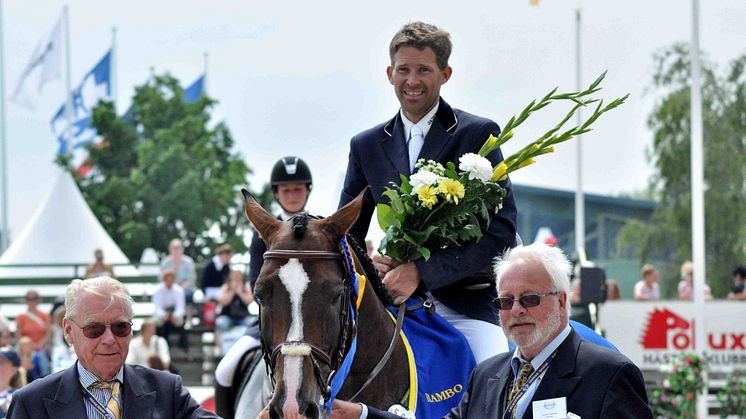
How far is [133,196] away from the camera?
4753 cm

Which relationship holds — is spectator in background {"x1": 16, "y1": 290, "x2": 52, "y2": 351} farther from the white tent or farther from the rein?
the rein

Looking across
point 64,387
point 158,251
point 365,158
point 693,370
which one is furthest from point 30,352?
point 158,251

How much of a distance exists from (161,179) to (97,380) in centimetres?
4340

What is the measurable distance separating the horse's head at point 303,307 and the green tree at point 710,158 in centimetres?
3252

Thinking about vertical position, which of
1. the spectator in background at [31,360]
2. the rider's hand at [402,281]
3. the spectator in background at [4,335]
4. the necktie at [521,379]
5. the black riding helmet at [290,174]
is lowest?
the spectator in background at [31,360]

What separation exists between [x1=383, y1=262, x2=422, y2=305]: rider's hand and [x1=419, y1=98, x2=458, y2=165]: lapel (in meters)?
0.62

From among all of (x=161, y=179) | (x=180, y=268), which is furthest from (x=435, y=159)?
(x=161, y=179)

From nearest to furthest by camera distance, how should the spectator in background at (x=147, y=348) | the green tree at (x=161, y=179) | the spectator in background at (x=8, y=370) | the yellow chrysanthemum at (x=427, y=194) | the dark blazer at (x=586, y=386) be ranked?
the dark blazer at (x=586, y=386), the yellow chrysanthemum at (x=427, y=194), the spectator in background at (x=8, y=370), the spectator in background at (x=147, y=348), the green tree at (x=161, y=179)

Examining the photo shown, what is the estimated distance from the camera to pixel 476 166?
638 cm

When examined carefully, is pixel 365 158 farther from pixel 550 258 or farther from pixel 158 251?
pixel 158 251

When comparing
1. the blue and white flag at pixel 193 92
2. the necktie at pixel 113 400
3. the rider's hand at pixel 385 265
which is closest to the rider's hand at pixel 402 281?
the rider's hand at pixel 385 265

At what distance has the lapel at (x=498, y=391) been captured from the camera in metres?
4.92

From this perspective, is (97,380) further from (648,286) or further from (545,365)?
(648,286)

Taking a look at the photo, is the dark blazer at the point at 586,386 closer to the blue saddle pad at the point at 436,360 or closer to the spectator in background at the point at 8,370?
the blue saddle pad at the point at 436,360
